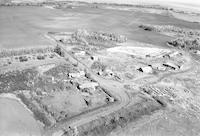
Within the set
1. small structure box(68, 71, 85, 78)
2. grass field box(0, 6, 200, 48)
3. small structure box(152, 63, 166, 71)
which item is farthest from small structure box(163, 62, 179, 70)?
grass field box(0, 6, 200, 48)

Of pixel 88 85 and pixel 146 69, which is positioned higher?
pixel 146 69

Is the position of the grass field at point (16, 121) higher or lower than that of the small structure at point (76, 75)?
lower

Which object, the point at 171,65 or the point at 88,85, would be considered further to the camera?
the point at 171,65

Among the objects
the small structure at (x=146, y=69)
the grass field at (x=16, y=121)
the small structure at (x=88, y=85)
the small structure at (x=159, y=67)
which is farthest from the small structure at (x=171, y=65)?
the grass field at (x=16, y=121)

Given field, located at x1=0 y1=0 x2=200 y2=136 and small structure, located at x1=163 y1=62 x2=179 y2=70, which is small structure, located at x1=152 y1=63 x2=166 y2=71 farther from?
small structure, located at x1=163 y1=62 x2=179 y2=70

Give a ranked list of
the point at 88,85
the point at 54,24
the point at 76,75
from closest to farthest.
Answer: the point at 88,85 → the point at 76,75 → the point at 54,24

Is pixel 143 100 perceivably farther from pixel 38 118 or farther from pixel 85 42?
pixel 85 42

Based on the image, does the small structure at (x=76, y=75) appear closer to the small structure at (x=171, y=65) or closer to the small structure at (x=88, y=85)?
the small structure at (x=88, y=85)

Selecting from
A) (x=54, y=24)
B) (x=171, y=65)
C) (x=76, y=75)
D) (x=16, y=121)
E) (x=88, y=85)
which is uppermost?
(x=54, y=24)

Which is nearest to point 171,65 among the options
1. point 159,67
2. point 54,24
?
point 159,67

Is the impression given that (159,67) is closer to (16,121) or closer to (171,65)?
(171,65)

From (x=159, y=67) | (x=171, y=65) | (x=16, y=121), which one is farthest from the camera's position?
(x=171, y=65)
